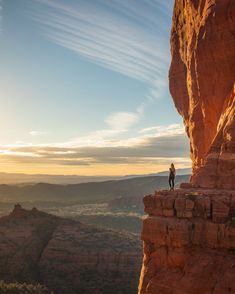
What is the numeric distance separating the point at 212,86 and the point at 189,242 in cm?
1452

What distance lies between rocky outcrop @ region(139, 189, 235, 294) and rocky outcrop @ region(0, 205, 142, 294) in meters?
41.7

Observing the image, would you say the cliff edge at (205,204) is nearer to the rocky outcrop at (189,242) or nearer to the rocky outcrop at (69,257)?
the rocky outcrop at (189,242)

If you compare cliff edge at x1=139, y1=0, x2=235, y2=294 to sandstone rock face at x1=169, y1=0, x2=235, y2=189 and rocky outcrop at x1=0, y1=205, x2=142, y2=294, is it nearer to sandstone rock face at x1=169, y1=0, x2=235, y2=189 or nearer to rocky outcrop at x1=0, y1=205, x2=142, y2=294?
sandstone rock face at x1=169, y1=0, x2=235, y2=189

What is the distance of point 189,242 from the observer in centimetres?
2180

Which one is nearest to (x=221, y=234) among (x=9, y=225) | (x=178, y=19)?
(x=178, y=19)

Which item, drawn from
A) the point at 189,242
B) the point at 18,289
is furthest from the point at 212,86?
the point at 18,289

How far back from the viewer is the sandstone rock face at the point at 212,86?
2516 centimetres

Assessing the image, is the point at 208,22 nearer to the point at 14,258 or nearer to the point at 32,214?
the point at 14,258

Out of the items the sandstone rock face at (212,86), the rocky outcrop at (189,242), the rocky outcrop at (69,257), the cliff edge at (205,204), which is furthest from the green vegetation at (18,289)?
the rocky outcrop at (189,242)

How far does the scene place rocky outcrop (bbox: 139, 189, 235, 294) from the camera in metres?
20.6

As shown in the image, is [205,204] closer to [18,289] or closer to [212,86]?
[212,86]

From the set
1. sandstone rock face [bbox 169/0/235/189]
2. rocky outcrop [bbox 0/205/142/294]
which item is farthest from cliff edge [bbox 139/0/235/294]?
rocky outcrop [bbox 0/205/142/294]

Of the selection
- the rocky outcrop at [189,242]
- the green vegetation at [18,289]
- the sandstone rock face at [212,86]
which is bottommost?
the green vegetation at [18,289]

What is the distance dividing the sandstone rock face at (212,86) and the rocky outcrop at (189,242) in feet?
7.66
